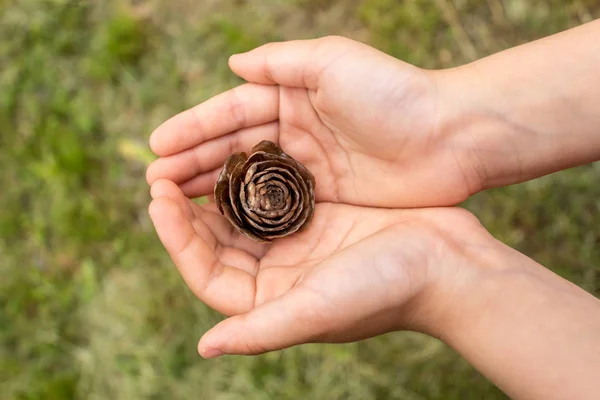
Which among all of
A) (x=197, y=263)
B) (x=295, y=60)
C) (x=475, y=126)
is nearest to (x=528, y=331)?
(x=475, y=126)

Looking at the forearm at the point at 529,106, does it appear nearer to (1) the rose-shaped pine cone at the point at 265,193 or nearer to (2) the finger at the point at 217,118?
(1) the rose-shaped pine cone at the point at 265,193

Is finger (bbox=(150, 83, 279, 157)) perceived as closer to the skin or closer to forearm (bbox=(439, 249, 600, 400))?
the skin

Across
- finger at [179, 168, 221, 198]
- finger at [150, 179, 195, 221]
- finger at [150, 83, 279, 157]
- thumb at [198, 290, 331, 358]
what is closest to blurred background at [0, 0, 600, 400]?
finger at [179, 168, 221, 198]

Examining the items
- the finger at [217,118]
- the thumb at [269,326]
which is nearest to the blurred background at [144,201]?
the finger at [217,118]

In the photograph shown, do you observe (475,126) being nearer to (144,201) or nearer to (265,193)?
(265,193)

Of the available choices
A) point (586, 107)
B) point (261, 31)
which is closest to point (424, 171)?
point (586, 107)

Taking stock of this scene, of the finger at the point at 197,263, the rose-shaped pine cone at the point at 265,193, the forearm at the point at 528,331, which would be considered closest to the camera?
the forearm at the point at 528,331
